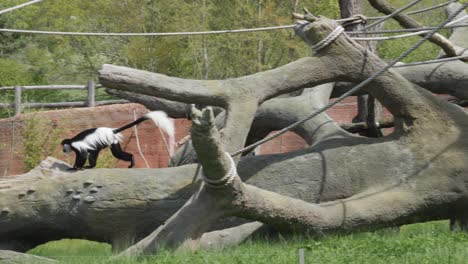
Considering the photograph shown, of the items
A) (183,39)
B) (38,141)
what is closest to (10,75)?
(183,39)

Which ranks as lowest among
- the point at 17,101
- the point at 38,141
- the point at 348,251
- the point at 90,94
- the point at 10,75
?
the point at 348,251

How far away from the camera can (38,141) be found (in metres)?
19.2

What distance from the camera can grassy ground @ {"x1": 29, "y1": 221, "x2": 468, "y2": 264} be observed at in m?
6.75

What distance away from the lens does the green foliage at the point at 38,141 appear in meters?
19.1

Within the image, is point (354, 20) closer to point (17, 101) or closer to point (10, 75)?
point (17, 101)

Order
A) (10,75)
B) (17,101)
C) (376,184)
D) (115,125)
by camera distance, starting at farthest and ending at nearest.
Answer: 1. (10,75)
2. (17,101)
3. (115,125)
4. (376,184)

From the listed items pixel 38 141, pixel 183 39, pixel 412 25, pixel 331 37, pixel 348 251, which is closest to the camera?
pixel 348 251

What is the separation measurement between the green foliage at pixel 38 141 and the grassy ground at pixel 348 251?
10865 millimetres

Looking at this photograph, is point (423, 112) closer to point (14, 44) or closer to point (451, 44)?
point (451, 44)

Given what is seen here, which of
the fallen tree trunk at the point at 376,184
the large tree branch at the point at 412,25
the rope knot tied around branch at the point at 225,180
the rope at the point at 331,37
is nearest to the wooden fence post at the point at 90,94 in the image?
the large tree branch at the point at 412,25

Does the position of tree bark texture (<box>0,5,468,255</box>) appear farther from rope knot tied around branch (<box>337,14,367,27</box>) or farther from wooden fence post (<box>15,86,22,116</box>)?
wooden fence post (<box>15,86,22,116</box>)

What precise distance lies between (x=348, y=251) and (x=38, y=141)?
1298cm

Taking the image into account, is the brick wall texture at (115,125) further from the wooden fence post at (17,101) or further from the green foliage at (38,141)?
the wooden fence post at (17,101)

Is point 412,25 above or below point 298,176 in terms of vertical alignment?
above
